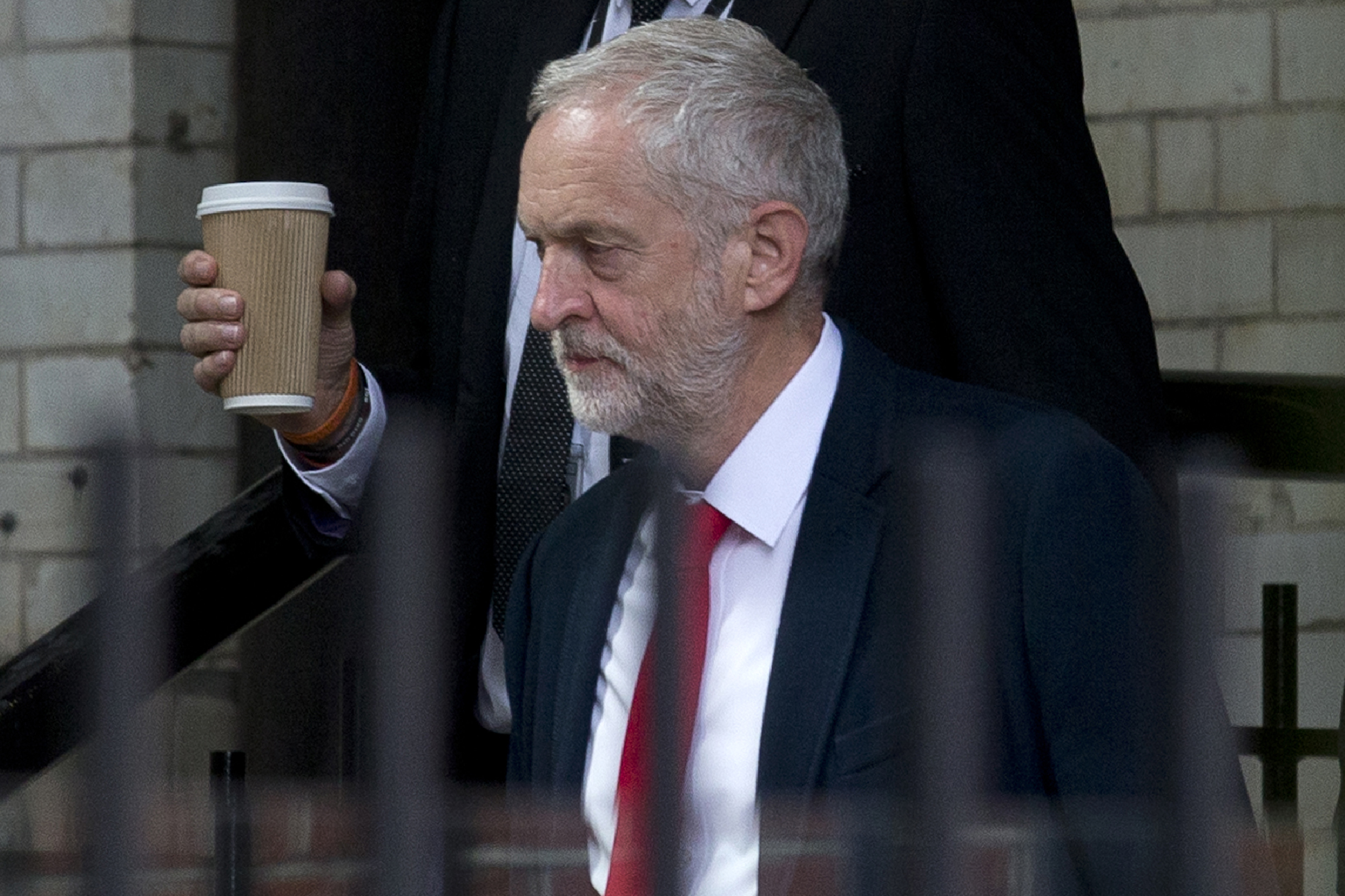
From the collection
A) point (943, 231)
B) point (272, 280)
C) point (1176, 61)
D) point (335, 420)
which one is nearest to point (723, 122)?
point (943, 231)

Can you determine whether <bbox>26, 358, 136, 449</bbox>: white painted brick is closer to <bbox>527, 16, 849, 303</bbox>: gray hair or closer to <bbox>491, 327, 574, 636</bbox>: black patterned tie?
<bbox>491, 327, 574, 636</bbox>: black patterned tie

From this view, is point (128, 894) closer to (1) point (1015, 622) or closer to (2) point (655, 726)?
(2) point (655, 726)

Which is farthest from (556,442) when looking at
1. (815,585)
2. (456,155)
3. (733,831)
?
(733,831)

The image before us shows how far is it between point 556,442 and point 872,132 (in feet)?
1.62

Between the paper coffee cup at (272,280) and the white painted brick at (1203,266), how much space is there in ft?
8.48

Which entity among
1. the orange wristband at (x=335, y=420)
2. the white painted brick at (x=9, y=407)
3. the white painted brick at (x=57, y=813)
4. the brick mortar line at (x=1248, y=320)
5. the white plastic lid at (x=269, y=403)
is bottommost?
the white painted brick at (x=9, y=407)

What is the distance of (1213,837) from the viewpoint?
3.50 feet

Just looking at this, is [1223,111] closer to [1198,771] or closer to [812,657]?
[812,657]

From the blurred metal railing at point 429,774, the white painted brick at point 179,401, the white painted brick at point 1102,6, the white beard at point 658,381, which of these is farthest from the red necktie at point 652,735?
the white painted brick at point 1102,6

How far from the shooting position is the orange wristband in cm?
257

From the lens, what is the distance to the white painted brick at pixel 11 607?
13.7ft

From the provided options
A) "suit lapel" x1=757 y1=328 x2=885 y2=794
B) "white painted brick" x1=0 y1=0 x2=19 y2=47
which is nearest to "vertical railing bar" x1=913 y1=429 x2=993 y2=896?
"suit lapel" x1=757 y1=328 x2=885 y2=794

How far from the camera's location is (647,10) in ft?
8.98

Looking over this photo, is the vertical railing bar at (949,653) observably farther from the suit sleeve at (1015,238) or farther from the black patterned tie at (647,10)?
the black patterned tie at (647,10)
